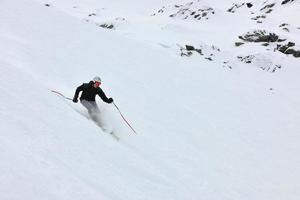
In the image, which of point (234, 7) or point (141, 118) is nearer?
point (141, 118)

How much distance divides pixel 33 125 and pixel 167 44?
24.7 metres

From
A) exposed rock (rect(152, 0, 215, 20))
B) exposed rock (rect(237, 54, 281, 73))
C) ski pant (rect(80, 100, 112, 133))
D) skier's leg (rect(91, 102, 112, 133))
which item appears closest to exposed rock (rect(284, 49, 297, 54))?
exposed rock (rect(237, 54, 281, 73))

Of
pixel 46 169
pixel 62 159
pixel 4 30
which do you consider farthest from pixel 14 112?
pixel 4 30

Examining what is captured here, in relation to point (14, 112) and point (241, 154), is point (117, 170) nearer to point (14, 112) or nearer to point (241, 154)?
point (14, 112)

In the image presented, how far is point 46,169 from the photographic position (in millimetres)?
6762

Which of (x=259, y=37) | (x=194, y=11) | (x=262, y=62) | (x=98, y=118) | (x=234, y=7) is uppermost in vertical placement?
(x=234, y=7)

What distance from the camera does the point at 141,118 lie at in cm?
1675

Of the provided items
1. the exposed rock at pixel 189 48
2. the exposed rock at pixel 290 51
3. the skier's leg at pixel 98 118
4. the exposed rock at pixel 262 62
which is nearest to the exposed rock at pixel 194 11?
the exposed rock at pixel 290 51

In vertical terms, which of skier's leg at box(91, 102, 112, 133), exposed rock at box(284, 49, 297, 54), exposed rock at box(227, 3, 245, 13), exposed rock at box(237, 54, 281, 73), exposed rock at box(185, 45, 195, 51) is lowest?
skier's leg at box(91, 102, 112, 133)

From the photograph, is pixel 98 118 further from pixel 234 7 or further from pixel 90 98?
pixel 234 7

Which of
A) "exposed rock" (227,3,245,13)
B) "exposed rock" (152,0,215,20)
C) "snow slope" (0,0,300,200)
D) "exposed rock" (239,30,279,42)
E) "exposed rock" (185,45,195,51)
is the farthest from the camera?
"exposed rock" (227,3,245,13)

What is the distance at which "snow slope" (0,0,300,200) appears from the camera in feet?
25.2

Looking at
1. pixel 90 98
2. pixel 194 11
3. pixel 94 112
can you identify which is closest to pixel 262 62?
pixel 194 11

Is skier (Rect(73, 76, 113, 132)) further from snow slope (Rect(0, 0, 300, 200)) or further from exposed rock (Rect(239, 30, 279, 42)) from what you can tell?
exposed rock (Rect(239, 30, 279, 42))
